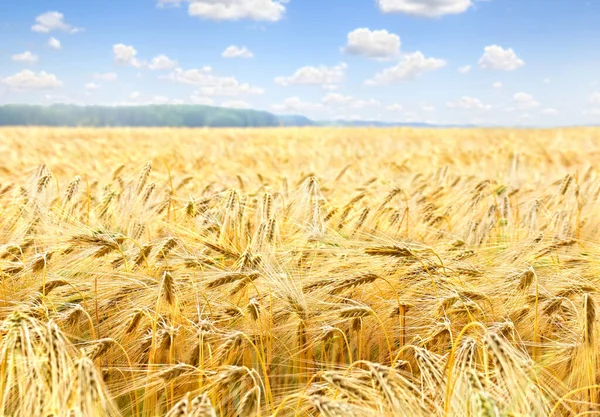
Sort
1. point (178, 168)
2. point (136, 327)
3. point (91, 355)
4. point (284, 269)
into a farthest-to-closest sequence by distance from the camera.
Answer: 1. point (178, 168)
2. point (284, 269)
3. point (136, 327)
4. point (91, 355)

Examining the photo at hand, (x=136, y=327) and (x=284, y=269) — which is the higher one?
(x=284, y=269)

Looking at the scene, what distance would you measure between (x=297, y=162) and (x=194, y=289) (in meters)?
6.77

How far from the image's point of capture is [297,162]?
8922 mm

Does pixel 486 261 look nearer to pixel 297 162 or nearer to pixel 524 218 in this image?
pixel 524 218

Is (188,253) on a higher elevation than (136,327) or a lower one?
higher

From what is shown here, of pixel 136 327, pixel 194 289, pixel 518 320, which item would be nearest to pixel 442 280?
pixel 518 320

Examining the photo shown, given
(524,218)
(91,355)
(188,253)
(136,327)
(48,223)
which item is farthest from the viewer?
(524,218)

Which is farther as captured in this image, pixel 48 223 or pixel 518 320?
pixel 48 223

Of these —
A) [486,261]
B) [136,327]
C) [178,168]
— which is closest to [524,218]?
[486,261]

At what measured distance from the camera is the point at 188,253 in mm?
2582

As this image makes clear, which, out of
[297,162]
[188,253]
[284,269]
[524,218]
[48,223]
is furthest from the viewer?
[297,162]

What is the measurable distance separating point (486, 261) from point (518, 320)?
443mm

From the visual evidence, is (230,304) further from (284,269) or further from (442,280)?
(442,280)

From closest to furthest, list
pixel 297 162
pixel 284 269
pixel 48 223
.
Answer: pixel 284 269 < pixel 48 223 < pixel 297 162
